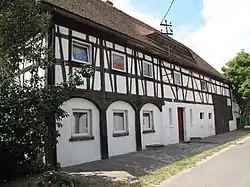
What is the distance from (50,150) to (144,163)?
3.33 meters

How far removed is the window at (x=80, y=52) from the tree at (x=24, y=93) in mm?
3149

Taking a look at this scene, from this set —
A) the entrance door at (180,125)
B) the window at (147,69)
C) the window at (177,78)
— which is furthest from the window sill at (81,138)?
the window at (177,78)

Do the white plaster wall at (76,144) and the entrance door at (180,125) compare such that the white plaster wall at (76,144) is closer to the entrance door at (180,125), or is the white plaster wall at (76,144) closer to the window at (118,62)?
the window at (118,62)

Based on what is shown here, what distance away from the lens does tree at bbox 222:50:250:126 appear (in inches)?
1294

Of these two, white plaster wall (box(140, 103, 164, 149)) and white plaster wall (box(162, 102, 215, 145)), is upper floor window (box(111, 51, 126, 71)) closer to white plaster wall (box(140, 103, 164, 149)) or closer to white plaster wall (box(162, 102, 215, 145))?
white plaster wall (box(140, 103, 164, 149))

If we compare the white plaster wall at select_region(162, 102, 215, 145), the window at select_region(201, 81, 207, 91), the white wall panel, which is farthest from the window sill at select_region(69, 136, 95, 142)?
the window at select_region(201, 81, 207, 91)

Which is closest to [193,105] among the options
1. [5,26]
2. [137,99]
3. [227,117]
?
[137,99]

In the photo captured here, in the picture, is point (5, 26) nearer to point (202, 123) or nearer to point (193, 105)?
point (193, 105)

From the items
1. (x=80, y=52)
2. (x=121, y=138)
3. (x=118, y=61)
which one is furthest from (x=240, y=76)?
(x=80, y=52)

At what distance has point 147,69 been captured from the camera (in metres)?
16.4

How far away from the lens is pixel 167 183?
7617 millimetres

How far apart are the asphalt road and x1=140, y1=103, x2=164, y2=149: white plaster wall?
4510mm

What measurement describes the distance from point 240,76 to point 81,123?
2586cm

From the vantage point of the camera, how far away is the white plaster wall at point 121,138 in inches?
499
